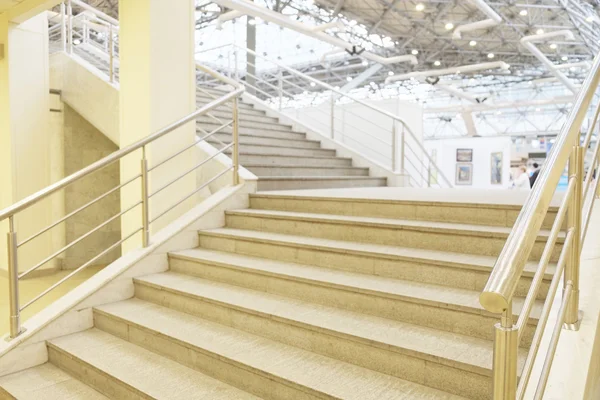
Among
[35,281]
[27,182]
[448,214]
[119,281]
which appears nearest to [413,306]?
[448,214]

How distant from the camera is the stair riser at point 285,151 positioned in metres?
5.43

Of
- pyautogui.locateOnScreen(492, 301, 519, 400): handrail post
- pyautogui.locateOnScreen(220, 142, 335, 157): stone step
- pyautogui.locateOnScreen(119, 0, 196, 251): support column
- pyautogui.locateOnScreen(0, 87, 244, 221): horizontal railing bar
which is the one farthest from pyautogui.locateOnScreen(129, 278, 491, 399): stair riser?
pyautogui.locateOnScreen(220, 142, 335, 157): stone step

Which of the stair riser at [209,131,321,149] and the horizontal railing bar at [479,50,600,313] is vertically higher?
the stair riser at [209,131,321,149]

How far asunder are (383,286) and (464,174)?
8786mm

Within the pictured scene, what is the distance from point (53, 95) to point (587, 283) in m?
6.51

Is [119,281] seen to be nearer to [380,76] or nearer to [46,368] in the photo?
[46,368]

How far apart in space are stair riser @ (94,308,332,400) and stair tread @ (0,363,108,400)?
0.37 metres

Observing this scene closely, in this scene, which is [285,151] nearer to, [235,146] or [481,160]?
[235,146]

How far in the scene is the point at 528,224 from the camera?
48.8 inches

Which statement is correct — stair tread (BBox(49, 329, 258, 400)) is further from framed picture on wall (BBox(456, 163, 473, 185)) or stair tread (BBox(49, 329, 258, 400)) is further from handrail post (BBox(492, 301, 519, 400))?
framed picture on wall (BBox(456, 163, 473, 185))

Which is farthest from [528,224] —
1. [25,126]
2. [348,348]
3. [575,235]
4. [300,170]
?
[25,126]

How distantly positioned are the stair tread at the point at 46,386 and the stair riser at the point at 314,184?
2.34m

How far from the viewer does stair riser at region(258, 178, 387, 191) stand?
4.53m

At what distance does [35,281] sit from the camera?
5.55 m
